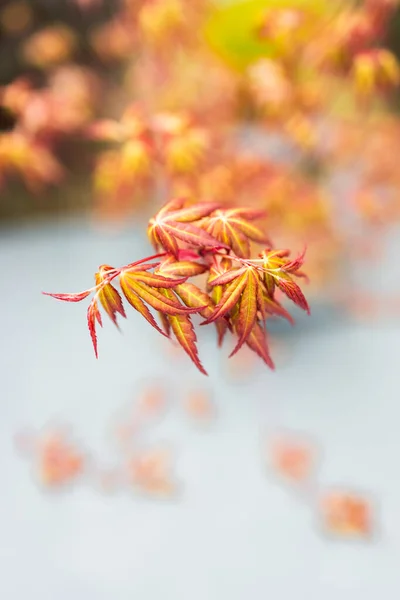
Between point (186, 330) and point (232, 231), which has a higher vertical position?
point (232, 231)

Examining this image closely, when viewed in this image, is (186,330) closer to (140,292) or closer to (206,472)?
(140,292)

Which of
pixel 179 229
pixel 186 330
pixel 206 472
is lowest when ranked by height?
pixel 206 472

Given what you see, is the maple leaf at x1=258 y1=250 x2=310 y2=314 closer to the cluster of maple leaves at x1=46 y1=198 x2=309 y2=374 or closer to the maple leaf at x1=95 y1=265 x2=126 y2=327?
the cluster of maple leaves at x1=46 y1=198 x2=309 y2=374

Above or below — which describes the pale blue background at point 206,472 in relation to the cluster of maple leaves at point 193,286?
below

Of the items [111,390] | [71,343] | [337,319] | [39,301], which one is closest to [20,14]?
[39,301]

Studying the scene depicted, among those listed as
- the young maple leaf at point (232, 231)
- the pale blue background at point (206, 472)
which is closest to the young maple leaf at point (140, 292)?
the young maple leaf at point (232, 231)

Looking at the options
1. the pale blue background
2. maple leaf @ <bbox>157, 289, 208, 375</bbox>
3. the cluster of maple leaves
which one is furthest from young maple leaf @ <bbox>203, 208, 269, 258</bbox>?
the pale blue background

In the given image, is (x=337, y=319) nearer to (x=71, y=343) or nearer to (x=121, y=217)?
(x=71, y=343)

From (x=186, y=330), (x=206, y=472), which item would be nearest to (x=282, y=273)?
(x=186, y=330)

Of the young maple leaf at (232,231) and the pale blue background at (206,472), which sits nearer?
the young maple leaf at (232,231)

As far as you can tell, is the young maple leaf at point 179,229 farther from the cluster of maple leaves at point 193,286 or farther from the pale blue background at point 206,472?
the pale blue background at point 206,472
